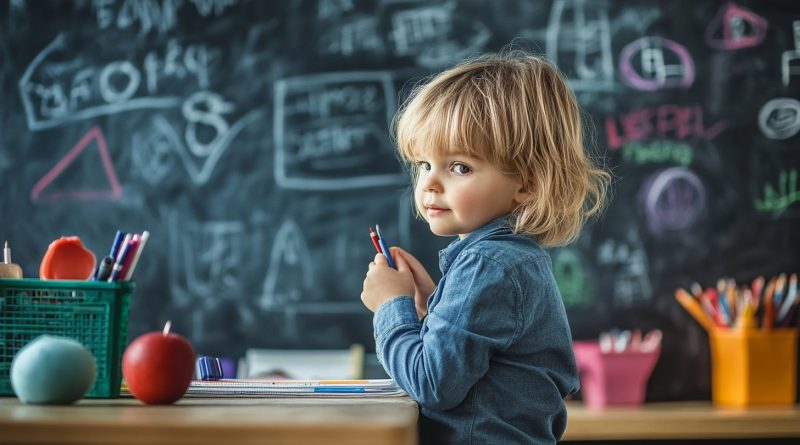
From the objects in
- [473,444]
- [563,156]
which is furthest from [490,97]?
[473,444]

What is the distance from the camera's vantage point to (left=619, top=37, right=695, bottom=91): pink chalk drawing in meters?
2.95

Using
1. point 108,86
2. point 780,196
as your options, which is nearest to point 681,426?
point 780,196

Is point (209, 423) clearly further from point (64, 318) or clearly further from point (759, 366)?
point (759, 366)

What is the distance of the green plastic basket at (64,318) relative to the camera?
110cm

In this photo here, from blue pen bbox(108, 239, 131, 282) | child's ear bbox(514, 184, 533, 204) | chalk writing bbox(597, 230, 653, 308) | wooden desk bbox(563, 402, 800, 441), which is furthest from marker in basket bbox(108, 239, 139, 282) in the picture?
chalk writing bbox(597, 230, 653, 308)

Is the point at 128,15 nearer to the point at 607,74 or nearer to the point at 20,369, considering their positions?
the point at 607,74

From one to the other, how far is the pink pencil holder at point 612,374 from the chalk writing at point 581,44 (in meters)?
0.81

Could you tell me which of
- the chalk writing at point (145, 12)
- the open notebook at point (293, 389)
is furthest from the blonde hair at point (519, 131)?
the chalk writing at point (145, 12)

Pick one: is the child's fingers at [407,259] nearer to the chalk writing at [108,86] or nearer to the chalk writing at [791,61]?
the chalk writing at [108,86]

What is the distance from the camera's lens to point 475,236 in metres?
1.29

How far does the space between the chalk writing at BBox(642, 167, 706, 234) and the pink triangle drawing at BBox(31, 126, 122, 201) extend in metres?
1.61

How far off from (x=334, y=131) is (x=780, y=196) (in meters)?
1.37

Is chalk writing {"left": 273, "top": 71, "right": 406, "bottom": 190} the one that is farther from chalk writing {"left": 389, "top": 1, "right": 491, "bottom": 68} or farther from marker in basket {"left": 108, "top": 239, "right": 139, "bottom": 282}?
marker in basket {"left": 108, "top": 239, "right": 139, "bottom": 282}

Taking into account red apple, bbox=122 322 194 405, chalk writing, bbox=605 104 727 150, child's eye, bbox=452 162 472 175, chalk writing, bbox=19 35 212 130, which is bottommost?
red apple, bbox=122 322 194 405
